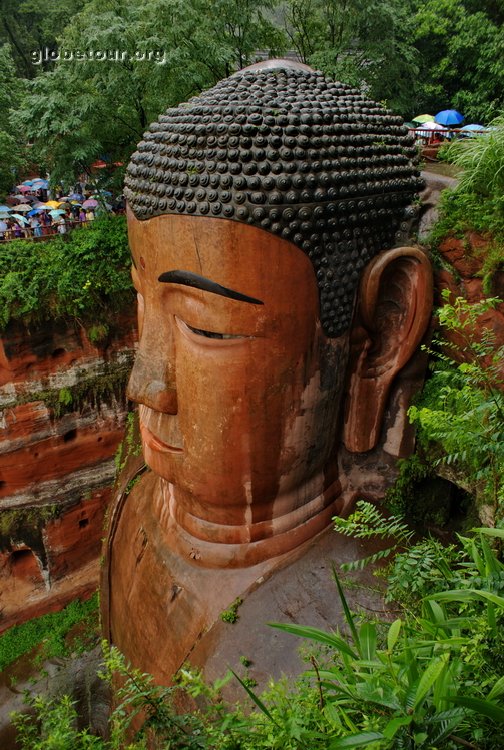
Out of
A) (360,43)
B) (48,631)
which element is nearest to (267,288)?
(48,631)

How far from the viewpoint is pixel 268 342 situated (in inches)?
121

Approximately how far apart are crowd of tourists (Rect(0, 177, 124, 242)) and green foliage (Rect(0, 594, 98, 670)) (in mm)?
7270

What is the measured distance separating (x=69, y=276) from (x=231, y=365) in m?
7.56

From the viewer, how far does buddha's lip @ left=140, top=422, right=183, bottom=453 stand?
137 inches

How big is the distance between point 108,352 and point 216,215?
774cm

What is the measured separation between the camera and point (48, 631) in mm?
9641

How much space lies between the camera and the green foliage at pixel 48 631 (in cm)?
913

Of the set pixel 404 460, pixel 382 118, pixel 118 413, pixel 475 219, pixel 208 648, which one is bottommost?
pixel 118 413

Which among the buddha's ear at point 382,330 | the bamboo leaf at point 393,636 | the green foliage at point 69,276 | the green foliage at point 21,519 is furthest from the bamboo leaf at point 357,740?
the green foliage at point 21,519

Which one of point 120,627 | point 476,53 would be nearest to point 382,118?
point 120,627

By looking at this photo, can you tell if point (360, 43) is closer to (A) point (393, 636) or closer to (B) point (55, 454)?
(B) point (55, 454)

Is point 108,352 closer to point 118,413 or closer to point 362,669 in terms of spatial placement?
point 118,413

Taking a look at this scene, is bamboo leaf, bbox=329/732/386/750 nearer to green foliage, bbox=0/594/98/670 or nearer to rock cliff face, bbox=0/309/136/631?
green foliage, bbox=0/594/98/670

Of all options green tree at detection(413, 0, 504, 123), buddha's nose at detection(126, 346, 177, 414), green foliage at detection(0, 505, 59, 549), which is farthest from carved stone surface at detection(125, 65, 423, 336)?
green tree at detection(413, 0, 504, 123)
